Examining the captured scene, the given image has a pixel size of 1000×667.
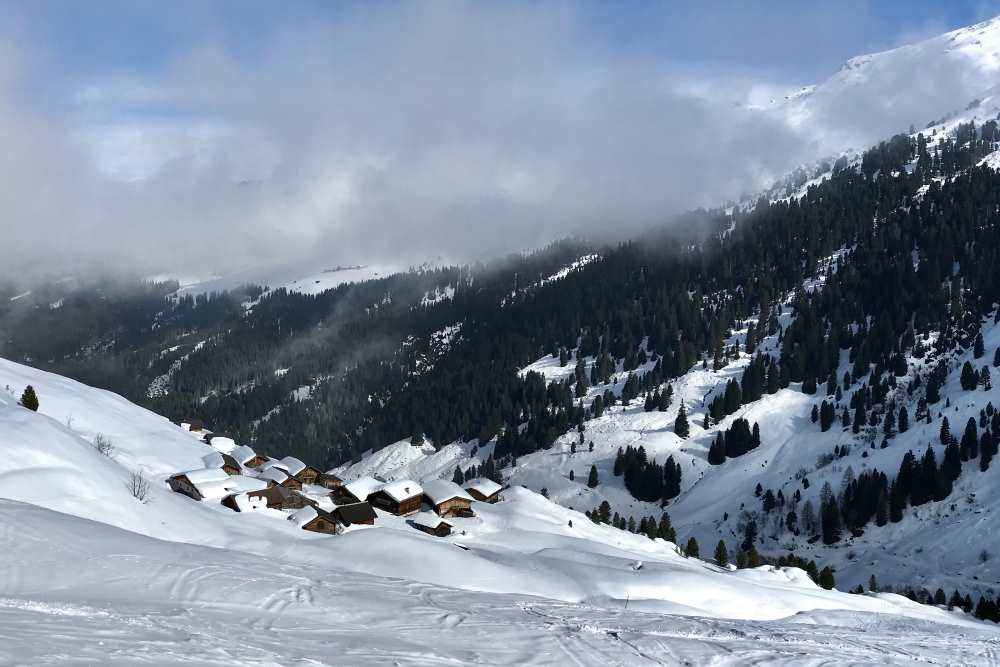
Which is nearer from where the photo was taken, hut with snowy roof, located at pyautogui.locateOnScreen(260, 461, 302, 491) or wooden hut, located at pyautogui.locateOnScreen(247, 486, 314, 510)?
wooden hut, located at pyautogui.locateOnScreen(247, 486, 314, 510)

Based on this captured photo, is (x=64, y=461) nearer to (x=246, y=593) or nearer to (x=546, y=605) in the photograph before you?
(x=246, y=593)

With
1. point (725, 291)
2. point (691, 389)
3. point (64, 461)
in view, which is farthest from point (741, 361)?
point (64, 461)

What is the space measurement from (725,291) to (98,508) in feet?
556

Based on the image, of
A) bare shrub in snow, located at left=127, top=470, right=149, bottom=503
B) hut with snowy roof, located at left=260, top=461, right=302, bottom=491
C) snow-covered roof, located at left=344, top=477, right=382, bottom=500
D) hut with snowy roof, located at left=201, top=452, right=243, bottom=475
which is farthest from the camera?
hut with snowy roof, located at left=260, top=461, right=302, bottom=491

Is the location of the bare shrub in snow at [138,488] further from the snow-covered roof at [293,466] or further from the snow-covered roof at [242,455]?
the snow-covered roof at [242,455]

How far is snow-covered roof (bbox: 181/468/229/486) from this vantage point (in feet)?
201

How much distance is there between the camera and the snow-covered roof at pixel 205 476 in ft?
201

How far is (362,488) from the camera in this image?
242 feet

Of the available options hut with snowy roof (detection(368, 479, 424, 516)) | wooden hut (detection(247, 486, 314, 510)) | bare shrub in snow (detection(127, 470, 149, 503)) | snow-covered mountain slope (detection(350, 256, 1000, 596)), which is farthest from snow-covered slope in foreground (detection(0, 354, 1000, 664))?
snow-covered mountain slope (detection(350, 256, 1000, 596))

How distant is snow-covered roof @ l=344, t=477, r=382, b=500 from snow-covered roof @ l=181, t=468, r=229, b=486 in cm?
1332

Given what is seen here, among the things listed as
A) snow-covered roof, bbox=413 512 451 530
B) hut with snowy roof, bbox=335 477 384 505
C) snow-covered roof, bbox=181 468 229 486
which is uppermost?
snow-covered roof, bbox=181 468 229 486

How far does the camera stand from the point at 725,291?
18688cm

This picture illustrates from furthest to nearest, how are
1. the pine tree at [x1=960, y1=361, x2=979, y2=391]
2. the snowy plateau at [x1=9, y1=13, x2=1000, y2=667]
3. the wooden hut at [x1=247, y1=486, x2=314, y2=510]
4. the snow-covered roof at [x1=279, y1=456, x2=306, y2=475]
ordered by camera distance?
1. the pine tree at [x1=960, y1=361, x2=979, y2=391]
2. the snow-covered roof at [x1=279, y1=456, x2=306, y2=475]
3. the wooden hut at [x1=247, y1=486, x2=314, y2=510]
4. the snowy plateau at [x1=9, y1=13, x2=1000, y2=667]

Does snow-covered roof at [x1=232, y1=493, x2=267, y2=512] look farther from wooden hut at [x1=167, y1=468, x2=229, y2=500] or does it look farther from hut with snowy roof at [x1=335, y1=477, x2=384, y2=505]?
hut with snowy roof at [x1=335, y1=477, x2=384, y2=505]
